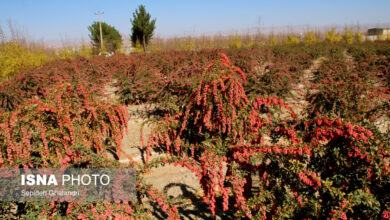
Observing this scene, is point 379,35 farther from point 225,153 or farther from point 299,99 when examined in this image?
point 225,153

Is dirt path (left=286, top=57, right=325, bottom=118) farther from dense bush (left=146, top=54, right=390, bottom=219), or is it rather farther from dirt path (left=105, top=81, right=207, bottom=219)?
dense bush (left=146, top=54, right=390, bottom=219)

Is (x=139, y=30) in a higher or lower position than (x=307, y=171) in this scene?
higher

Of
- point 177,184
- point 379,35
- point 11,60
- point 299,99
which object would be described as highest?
point 379,35

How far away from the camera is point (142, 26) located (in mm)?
25016

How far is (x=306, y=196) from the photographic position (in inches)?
75.2

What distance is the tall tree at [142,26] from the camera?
2489 cm

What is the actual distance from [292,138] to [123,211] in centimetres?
139

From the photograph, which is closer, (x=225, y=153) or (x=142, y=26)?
(x=225, y=153)

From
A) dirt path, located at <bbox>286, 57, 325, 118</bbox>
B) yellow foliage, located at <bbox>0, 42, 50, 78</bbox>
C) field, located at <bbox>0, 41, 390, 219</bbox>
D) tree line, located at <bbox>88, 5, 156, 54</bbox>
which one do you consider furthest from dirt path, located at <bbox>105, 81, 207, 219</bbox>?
tree line, located at <bbox>88, 5, 156, 54</bbox>

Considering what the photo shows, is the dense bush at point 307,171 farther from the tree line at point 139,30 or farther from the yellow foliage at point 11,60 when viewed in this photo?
the tree line at point 139,30

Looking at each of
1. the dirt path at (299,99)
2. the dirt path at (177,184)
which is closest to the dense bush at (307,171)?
the dirt path at (177,184)

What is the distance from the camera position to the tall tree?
24.9m

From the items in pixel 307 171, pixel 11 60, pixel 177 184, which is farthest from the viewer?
pixel 11 60

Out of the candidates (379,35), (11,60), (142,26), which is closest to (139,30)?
(142,26)
